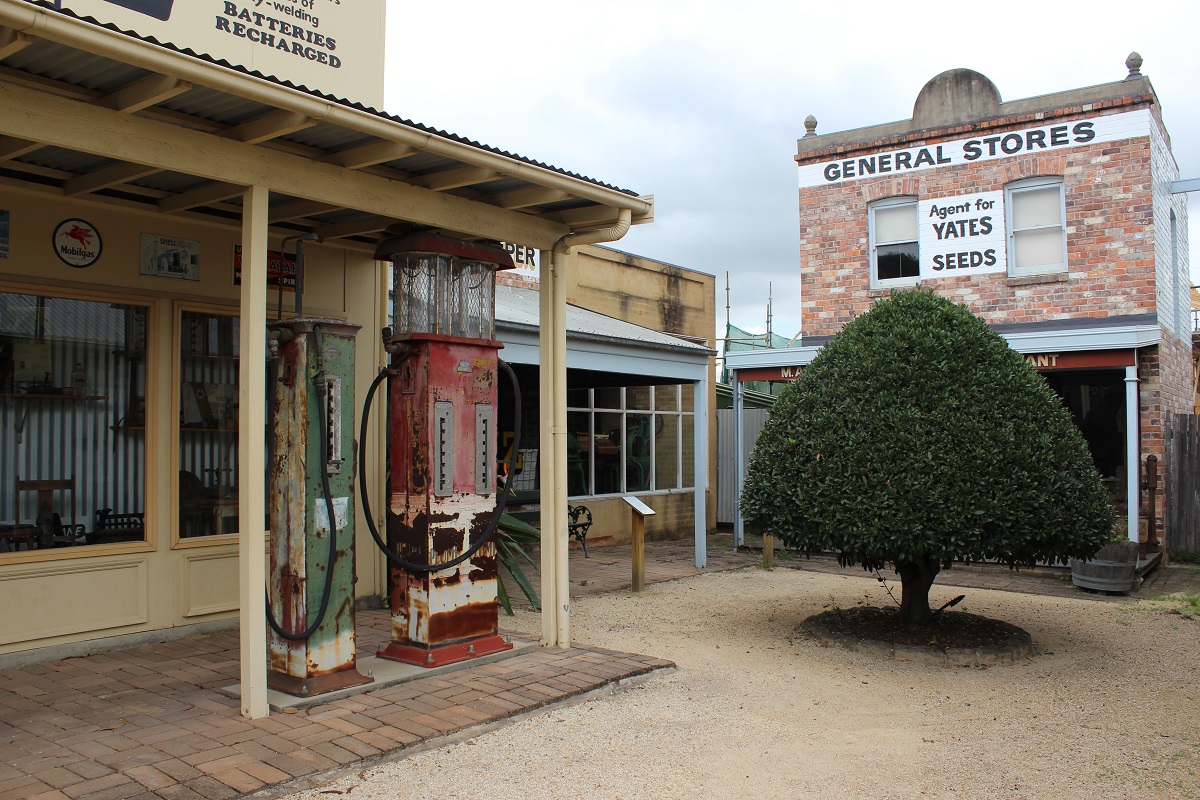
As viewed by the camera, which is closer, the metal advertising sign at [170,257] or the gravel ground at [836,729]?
the gravel ground at [836,729]

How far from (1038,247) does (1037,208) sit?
0.55 meters

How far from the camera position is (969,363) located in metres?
6.89

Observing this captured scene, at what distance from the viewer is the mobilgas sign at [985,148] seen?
12547 mm

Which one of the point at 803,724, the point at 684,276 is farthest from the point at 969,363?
the point at 684,276

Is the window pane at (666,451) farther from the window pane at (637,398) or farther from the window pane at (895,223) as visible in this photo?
the window pane at (895,223)

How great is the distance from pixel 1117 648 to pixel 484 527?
489cm

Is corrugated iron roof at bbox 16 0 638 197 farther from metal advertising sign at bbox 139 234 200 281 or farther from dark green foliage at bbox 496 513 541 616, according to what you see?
dark green foliage at bbox 496 513 541 616

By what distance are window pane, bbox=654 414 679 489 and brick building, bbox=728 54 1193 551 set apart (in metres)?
2.03

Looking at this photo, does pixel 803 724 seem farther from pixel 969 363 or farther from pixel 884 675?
pixel 969 363

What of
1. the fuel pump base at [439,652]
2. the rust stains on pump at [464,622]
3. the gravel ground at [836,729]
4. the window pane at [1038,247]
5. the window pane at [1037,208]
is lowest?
the gravel ground at [836,729]

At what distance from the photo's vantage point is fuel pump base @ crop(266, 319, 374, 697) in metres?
5.04

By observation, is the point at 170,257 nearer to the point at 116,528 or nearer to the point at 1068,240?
the point at 116,528

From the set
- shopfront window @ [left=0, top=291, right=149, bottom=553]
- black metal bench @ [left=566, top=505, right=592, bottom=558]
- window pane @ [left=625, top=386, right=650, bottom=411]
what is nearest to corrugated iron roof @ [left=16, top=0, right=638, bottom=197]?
shopfront window @ [left=0, top=291, right=149, bottom=553]

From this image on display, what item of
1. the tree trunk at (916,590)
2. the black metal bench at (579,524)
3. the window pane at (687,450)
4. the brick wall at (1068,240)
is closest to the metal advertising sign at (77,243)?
the tree trunk at (916,590)
